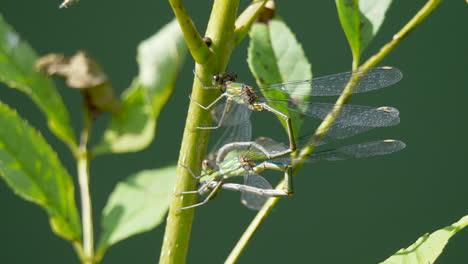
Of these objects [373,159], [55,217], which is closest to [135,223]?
[55,217]

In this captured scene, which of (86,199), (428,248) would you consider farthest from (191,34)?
(86,199)

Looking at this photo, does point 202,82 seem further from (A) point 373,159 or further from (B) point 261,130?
(A) point 373,159

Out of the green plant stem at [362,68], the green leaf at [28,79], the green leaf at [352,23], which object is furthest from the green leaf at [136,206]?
the green leaf at [352,23]

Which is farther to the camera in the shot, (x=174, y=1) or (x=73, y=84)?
(x=73, y=84)

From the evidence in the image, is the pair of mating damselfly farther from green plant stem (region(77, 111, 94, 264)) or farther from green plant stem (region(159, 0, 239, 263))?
green plant stem (region(77, 111, 94, 264))

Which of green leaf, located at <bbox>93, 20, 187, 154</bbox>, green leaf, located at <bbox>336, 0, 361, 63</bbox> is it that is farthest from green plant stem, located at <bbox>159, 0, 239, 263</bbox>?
green leaf, located at <bbox>93, 20, 187, 154</bbox>

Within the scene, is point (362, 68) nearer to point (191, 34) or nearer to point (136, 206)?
point (191, 34)

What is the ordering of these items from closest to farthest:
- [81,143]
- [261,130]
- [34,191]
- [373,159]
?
[34,191], [81,143], [261,130], [373,159]
